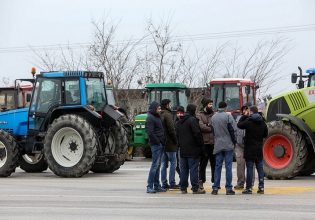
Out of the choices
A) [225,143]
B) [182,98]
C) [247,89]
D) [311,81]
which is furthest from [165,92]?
[225,143]

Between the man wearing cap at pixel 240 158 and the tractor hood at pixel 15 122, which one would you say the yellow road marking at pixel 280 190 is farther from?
the tractor hood at pixel 15 122

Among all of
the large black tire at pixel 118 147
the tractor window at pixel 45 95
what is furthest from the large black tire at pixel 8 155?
the large black tire at pixel 118 147

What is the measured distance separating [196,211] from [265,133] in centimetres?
385

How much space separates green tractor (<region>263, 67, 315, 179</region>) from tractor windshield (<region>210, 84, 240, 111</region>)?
7.43 meters

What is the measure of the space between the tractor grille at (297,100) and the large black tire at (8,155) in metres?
7.56

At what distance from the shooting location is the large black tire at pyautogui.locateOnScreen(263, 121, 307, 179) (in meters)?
19.3

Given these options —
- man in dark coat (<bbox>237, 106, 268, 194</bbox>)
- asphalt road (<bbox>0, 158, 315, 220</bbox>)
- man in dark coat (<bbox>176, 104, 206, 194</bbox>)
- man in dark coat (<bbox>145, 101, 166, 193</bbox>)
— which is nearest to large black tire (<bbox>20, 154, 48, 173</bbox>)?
asphalt road (<bbox>0, 158, 315, 220</bbox>)

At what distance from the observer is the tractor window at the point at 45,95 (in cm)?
2138

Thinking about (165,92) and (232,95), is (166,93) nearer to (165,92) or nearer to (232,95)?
(165,92)

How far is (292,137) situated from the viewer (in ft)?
63.9

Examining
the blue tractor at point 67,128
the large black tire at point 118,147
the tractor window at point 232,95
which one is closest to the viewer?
the blue tractor at point 67,128

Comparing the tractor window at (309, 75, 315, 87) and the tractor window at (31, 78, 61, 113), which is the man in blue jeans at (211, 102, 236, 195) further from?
the tractor window at (31, 78, 61, 113)

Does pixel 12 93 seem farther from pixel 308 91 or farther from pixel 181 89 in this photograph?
pixel 308 91

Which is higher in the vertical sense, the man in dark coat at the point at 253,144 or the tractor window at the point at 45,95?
the tractor window at the point at 45,95
